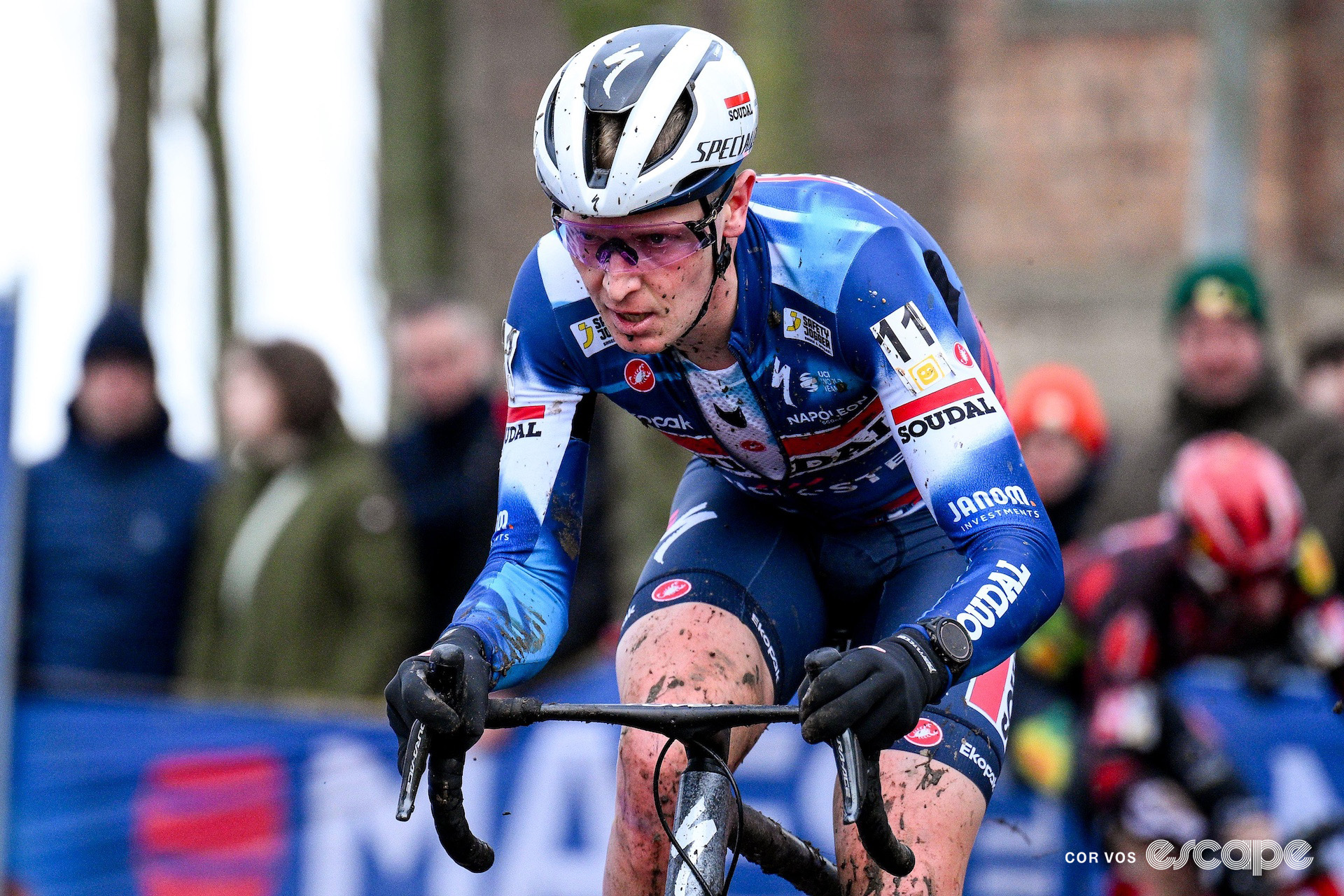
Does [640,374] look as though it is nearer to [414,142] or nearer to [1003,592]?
[1003,592]

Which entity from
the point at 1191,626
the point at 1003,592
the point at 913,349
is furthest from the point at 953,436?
the point at 1191,626

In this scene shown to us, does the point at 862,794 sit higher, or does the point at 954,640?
the point at 954,640

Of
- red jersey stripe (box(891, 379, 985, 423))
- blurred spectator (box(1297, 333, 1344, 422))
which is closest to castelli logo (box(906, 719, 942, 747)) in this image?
red jersey stripe (box(891, 379, 985, 423))

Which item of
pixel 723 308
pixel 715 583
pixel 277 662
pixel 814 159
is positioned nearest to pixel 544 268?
pixel 723 308

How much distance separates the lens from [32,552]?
8.05m

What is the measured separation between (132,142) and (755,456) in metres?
13.9

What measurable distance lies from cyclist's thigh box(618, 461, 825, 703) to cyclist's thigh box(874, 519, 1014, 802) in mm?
219

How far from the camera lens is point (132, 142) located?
16.9 m

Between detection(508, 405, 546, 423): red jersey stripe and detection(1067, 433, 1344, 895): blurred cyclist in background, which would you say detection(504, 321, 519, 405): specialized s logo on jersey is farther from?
detection(1067, 433, 1344, 895): blurred cyclist in background

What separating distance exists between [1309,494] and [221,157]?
13280mm

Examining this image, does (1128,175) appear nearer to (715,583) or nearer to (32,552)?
(32,552)

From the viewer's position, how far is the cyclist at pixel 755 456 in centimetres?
371

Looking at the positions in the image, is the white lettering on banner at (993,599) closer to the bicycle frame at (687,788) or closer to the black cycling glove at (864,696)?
the black cycling glove at (864,696)

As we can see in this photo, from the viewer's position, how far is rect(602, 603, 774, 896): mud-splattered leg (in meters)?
4.00
